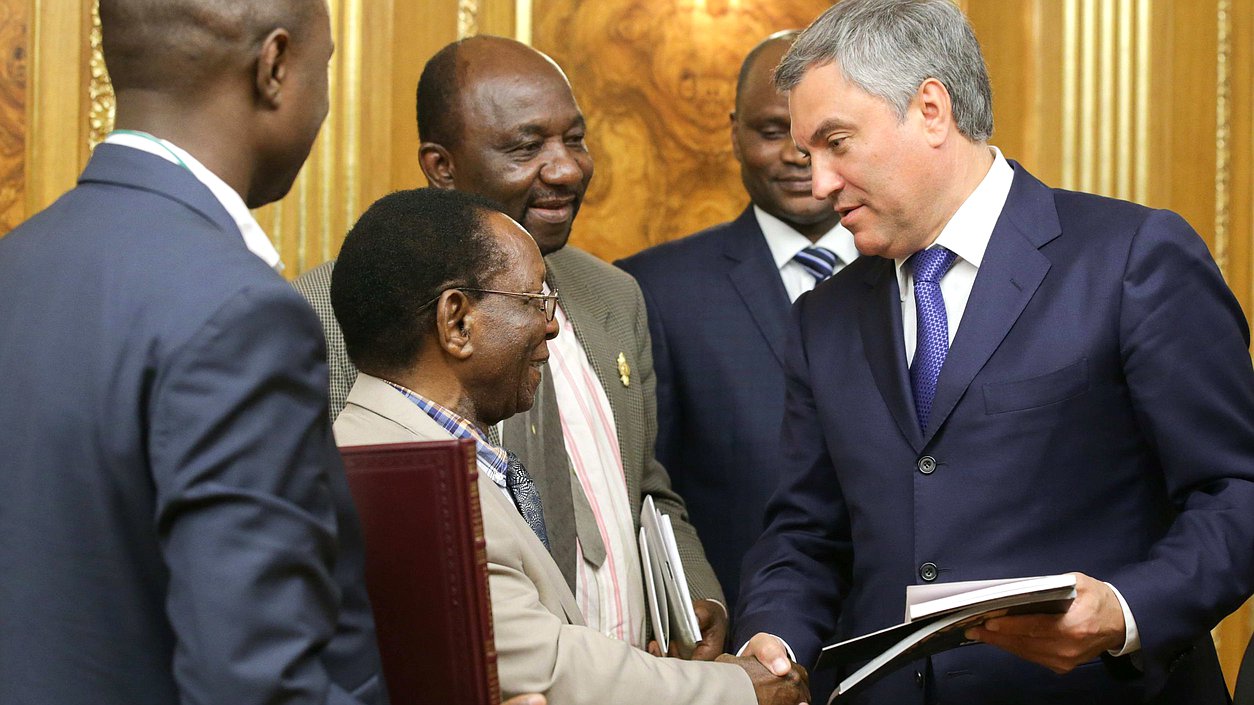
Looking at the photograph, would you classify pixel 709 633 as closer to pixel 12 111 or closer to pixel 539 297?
pixel 539 297

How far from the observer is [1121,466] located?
99.3 inches

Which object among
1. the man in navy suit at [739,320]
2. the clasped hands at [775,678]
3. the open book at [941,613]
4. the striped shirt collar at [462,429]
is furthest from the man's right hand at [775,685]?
the man in navy suit at [739,320]

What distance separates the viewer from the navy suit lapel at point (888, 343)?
2641mm

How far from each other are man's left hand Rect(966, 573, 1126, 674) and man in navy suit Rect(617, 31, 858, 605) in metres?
1.40

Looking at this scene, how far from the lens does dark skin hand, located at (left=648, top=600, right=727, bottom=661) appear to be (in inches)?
118

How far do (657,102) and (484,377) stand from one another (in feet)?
9.01

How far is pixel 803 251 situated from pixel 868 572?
1425 mm

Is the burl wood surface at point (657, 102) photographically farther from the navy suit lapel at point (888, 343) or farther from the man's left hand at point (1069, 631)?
the man's left hand at point (1069, 631)

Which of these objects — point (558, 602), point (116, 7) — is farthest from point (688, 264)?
point (116, 7)

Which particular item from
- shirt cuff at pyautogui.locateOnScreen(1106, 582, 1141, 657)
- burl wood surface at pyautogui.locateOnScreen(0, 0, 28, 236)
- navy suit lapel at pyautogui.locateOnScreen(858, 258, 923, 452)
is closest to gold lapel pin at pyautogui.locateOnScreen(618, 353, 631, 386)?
navy suit lapel at pyautogui.locateOnScreen(858, 258, 923, 452)

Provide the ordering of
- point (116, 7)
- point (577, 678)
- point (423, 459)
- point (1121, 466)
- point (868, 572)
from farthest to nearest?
point (868, 572) → point (1121, 466) → point (577, 678) → point (423, 459) → point (116, 7)

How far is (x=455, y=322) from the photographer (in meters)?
2.32

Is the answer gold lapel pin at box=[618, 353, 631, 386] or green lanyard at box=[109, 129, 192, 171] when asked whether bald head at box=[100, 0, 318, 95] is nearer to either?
green lanyard at box=[109, 129, 192, 171]

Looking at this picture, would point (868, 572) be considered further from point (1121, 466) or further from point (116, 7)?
point (116, 7)
